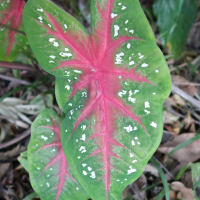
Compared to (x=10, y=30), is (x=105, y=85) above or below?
below

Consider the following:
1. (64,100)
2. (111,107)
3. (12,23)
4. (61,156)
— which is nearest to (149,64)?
(111,107)

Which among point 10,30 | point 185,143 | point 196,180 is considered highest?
point 10,30

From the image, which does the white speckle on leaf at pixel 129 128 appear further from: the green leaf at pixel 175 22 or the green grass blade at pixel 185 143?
the green leaf at pixel 175 22

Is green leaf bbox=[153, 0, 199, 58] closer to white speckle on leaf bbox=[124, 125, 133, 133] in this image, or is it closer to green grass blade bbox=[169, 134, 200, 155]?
green grass blade bbox=[169, 134, 200, 155]

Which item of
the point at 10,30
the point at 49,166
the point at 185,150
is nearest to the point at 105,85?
the point at 49,166

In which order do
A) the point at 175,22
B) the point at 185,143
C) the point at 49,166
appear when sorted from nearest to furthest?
the point at 49,166 → the point at 185,143 → the point at 175,22

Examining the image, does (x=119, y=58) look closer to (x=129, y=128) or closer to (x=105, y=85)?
(x=105, y=85)

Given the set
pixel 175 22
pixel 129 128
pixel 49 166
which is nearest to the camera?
pixel 129 128

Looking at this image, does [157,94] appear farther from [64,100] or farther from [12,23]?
[12,23]
